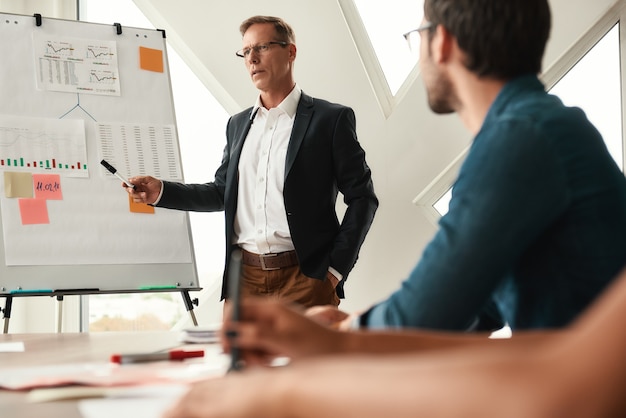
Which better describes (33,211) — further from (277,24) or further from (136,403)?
(136,403)

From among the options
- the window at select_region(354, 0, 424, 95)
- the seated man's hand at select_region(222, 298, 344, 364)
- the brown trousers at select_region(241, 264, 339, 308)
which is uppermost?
the window at select_region(354, 0, 424, 95)

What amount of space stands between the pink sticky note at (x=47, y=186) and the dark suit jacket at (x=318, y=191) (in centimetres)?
53

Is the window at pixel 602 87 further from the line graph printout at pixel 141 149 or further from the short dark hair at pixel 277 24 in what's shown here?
the line graph printout at pixel 141 149

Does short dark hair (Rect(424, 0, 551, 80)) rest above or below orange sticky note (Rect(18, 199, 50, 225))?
above

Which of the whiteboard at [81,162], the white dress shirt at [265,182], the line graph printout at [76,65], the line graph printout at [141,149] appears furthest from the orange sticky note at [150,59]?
the white dress shirt at [265,182]

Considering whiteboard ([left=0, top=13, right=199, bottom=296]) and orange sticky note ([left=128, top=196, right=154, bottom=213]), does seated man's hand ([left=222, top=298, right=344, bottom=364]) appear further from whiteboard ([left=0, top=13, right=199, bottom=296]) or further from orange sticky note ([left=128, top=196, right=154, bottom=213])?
orange sticky note ([left=128, top=196, right=154, bottom=213])

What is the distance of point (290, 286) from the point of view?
300 cm

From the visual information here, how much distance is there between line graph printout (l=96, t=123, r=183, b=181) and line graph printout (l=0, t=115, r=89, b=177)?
4.2 inches

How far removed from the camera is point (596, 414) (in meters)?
0.36

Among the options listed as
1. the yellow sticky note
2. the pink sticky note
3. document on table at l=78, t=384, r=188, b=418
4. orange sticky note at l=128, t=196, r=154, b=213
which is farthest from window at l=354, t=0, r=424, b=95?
document on table at l=78, t=384, r=188, b=418

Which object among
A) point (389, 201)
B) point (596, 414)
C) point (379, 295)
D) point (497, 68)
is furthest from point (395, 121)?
point (596, 414)

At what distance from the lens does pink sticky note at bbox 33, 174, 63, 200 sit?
3.25m

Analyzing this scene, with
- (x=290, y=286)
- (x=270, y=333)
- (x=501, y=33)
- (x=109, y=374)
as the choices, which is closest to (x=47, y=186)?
(x=290, y=286)

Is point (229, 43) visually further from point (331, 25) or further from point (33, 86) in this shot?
point (33, 86)
